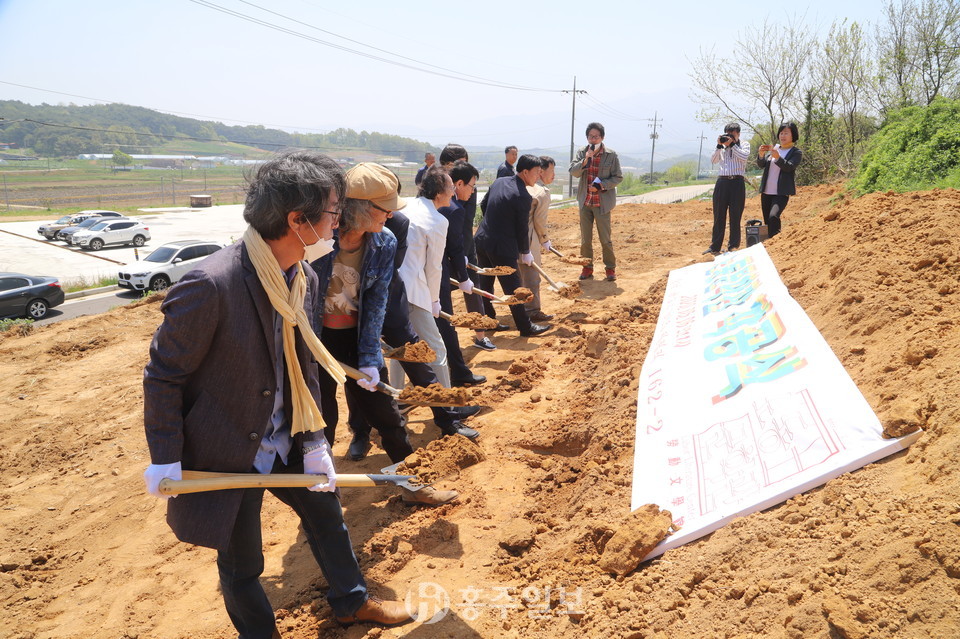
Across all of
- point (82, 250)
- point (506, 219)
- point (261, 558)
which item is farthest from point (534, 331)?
point (82, 250)

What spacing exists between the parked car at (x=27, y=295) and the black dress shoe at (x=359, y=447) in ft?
41.0

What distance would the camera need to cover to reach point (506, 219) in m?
6.42

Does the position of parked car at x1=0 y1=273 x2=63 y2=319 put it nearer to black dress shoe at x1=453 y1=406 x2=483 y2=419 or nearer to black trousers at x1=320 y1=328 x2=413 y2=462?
black dress shoe at x1=453 y1=406 x2=483 y2=419

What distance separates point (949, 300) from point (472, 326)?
3.60 metres

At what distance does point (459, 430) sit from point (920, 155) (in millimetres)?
6506

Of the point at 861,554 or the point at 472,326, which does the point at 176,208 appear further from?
the point at 861,554

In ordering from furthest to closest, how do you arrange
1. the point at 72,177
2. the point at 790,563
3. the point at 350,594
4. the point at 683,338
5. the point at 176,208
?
1. the point at 72,177
2. the point at 176,208
3. the point at 683,338
4. the point at 350,594
5. the point at 790,563

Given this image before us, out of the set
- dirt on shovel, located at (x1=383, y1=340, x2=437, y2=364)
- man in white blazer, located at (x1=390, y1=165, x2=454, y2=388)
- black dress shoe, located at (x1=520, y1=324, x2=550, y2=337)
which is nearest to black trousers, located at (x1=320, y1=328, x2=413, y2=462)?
dirt on shovel, located at (x1=383, y1=340, x2=437, y2=364)

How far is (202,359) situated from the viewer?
77.5 inches

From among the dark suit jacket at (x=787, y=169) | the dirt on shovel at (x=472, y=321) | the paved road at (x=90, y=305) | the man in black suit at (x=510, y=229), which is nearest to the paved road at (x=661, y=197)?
the dark suit jacket at (x=787, y=169)

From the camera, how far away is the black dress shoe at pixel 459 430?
4.29 metres

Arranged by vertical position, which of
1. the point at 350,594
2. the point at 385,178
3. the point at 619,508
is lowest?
the point at 350,594

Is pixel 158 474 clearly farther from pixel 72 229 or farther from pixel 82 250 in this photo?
pixel 72 229

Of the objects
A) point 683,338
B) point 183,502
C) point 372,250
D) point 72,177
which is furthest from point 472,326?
point 72,177
